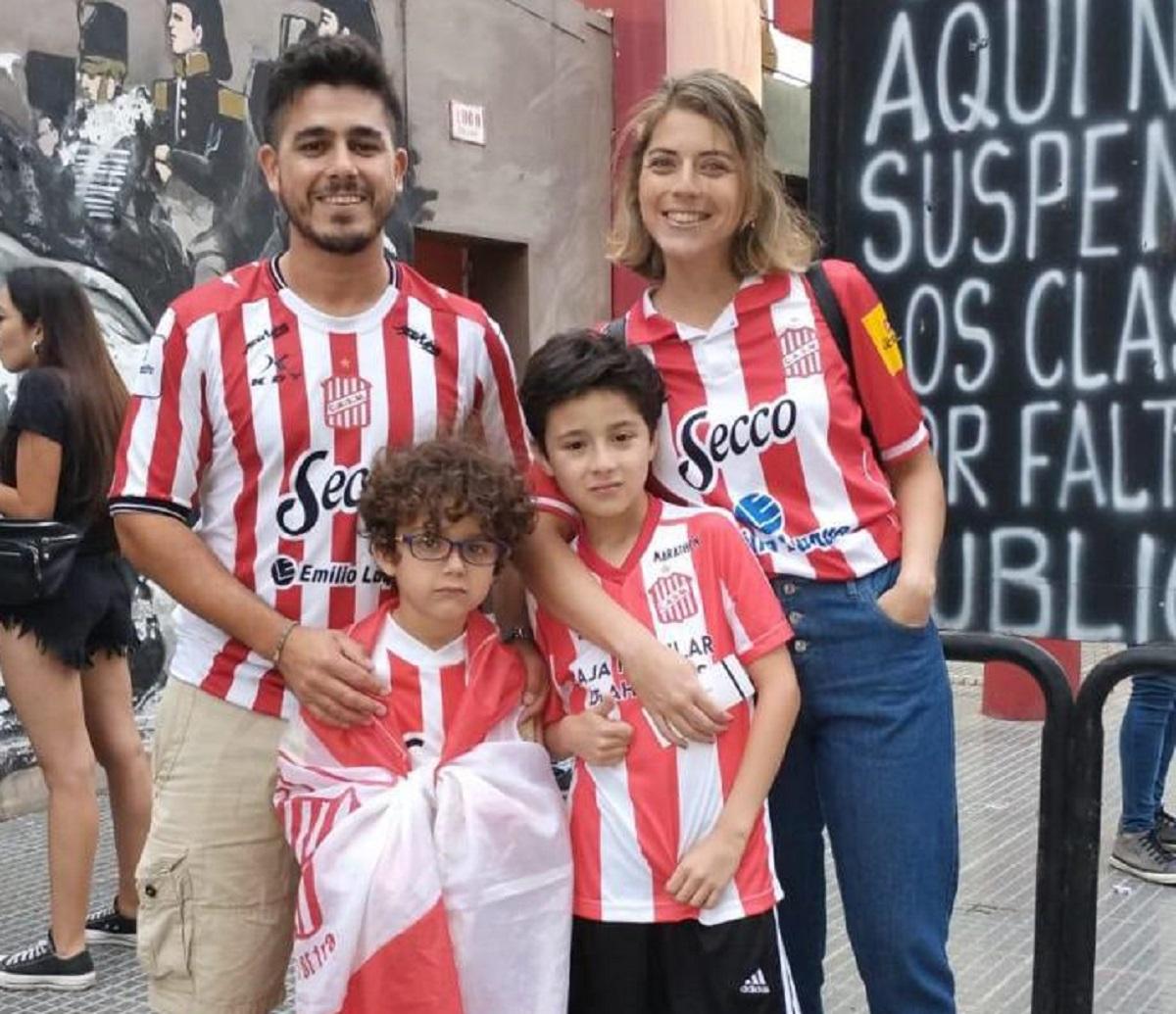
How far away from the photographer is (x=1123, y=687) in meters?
→ 8.07

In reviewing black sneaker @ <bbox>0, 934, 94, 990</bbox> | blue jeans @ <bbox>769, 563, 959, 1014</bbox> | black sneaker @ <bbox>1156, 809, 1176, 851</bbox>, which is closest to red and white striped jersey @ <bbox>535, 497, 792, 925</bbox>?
blue jeans @ <bbox>769, 563, 959, 1014</bbox>

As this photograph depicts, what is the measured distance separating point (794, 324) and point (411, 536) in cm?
70

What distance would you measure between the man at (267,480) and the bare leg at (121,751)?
6.24 feet

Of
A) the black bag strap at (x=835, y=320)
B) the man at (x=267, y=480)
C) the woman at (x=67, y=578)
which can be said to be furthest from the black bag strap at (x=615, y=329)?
the woman at (x=67, y=578)

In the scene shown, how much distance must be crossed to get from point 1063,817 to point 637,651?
2.78 feet

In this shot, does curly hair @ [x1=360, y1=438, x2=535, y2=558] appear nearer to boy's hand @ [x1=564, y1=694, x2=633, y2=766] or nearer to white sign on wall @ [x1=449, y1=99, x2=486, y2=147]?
boy's hand @ [x1=564, y1=694, x2=633, y2=766]

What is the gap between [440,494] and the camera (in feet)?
7.52

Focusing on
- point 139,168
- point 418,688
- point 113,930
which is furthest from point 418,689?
point 139,168

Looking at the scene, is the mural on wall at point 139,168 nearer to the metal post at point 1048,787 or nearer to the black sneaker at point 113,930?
the black sneaker at point 113,930

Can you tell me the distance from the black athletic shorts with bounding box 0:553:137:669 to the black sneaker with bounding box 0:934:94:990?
78 centimetres

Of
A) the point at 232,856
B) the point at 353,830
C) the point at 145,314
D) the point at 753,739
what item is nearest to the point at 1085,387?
the point at 753,739

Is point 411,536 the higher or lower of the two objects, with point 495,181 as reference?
lower

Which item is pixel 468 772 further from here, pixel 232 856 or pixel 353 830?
pixel 232 856

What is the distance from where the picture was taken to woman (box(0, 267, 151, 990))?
4012 mm
